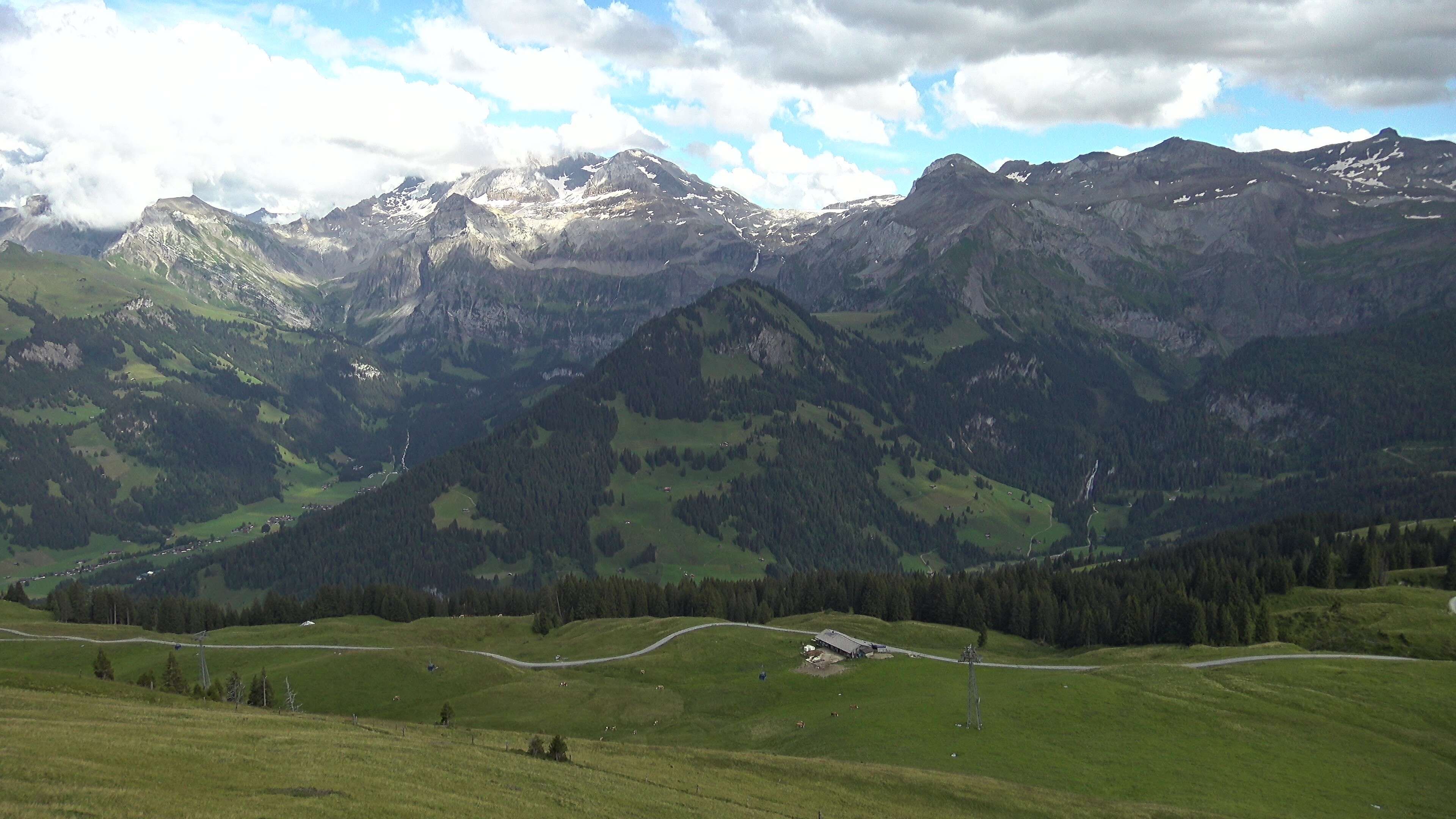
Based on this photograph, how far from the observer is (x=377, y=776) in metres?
61.0

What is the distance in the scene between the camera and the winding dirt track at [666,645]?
411 ft

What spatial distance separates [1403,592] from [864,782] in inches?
4474

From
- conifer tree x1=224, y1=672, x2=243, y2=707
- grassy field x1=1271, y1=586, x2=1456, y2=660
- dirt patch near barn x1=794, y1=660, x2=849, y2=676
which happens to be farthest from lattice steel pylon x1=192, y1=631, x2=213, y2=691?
grassy field x1=1271, y1=586, x2=1456, y2=660

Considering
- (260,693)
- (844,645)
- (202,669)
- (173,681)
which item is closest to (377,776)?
(173,681)

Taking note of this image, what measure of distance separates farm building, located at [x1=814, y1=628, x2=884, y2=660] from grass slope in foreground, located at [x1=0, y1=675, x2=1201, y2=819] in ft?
149

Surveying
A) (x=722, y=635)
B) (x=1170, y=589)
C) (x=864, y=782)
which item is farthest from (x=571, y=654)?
(x=1170, y=589)

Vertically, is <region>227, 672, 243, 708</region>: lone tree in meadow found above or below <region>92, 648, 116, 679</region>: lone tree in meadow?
below

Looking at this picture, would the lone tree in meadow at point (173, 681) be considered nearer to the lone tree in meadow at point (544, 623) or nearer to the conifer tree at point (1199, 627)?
the lone tree in meadow at point (544, 623)

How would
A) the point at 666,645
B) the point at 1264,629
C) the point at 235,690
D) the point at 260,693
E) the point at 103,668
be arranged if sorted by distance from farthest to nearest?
the point at 666,645, the point at 1264,629, the point at 260,693, the point at 103,668, the point at 235,690

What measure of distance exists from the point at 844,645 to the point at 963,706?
31294 mm

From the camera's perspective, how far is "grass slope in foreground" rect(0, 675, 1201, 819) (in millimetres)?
49625

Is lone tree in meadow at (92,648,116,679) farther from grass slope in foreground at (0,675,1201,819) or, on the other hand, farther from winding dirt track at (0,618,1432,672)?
grass slope in foreground at (0,675,1201,819)

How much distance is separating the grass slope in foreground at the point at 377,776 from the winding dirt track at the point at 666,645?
168 feet

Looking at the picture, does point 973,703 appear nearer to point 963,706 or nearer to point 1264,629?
point 963,706
